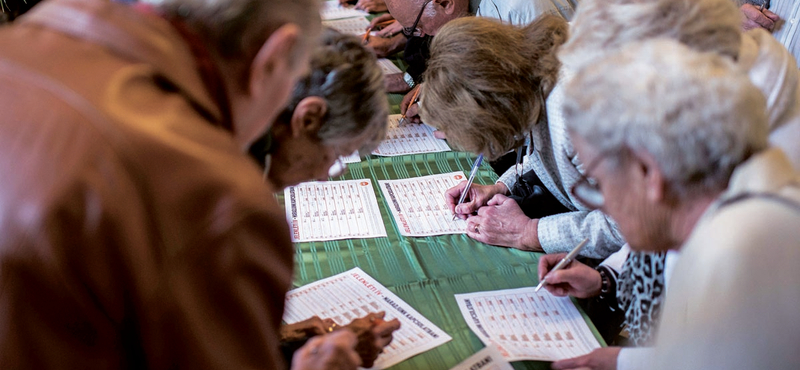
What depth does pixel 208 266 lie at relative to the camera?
0.70 m

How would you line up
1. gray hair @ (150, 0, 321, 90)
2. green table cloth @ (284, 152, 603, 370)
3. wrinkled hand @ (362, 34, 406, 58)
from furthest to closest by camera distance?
wrinkled hand @ (362, 34, 406, 58) < green table cloth @ (284, 152, 603, 370) < gray hair @ (150, 0, 321, 90)

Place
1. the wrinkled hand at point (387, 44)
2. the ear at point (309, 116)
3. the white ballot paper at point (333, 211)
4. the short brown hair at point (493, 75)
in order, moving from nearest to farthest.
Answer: the ear at point (309, 116), the short brown hair at point (493, 75), the white ballot paper at point (333, 211), the wrinkled hand at point (387, 44)

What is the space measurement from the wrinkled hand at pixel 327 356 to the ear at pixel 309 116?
0.43m

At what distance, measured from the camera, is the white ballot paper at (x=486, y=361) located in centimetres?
123

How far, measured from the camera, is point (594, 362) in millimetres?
1245

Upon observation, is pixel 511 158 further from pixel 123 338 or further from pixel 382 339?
pixel 123 338

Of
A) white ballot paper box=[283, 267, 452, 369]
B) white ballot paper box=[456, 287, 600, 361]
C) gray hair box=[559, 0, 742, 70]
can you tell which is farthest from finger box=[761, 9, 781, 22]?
white ballot paper box=[283, 267, 452, 369]

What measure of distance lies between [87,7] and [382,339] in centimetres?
81

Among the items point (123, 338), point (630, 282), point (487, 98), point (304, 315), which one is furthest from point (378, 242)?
point (123, 338)

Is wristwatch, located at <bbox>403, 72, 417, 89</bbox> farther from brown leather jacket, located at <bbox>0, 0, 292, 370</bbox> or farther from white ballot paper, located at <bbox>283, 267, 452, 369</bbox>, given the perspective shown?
brown leather jacket, located at <bbox>0, 0, 292, 370</bbox>

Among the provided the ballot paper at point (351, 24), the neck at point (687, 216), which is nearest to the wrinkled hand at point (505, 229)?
the neck at point (687, 216)

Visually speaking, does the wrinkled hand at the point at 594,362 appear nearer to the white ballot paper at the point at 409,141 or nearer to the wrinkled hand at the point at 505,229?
the wrinkled hand at the point at 505,229

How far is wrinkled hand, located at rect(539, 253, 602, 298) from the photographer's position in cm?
146

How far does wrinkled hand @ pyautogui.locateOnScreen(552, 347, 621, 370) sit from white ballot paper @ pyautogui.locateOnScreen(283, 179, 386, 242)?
2.11ft
